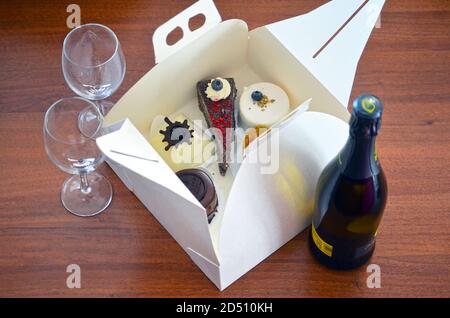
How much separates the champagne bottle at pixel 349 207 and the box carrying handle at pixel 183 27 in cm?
30

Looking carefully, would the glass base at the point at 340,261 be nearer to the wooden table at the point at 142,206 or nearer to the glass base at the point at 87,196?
the wooden table at the point at 142,206

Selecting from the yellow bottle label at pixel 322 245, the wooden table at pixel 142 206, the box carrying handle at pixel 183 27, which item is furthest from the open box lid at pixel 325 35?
the yellow bottle label at pixel 322 245

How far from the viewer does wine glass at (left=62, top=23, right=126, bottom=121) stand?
3.67 feet

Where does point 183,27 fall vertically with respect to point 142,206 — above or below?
above

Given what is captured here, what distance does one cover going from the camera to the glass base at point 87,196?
3.71 feet

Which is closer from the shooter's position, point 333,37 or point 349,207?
point 349,207

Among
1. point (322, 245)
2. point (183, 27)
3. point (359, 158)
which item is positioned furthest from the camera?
point (183, 27)

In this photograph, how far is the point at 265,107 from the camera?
3.93 ft

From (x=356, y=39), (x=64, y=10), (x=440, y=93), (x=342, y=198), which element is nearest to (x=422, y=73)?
(x=440, y=93)

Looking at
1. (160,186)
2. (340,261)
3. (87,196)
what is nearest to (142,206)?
(87,196)

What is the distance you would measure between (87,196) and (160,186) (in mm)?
232

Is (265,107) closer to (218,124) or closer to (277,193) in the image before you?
(218,124)

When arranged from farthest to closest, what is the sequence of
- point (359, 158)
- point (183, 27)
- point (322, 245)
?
point (183, 27)
point (322, 245)
point (359, 158)

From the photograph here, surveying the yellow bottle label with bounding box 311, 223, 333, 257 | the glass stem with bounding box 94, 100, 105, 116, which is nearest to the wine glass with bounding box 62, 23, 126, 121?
the glass stem with bounding box 94, 100, 105, 116
